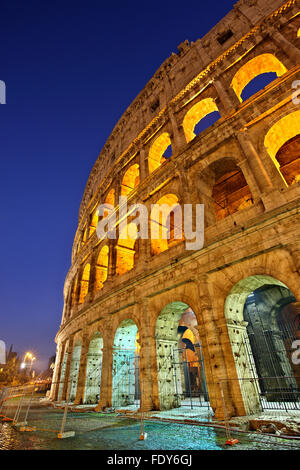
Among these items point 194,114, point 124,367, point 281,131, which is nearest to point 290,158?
point 281,131

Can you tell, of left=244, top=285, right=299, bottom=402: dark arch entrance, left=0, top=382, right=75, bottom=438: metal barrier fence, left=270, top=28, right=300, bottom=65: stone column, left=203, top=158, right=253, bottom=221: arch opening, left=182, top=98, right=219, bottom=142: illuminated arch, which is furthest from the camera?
left=203, top=158, right=253, bottom=221: arch opening

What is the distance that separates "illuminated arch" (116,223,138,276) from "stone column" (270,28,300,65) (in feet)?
29.4

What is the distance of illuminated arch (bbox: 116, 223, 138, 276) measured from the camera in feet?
40.5

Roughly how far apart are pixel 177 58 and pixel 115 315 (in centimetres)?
1474

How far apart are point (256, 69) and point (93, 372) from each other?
15800 mm

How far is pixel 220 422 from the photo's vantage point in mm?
5305

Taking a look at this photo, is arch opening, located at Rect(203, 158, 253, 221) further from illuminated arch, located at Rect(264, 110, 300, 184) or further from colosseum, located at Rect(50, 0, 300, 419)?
illuminated arch, located at Rect(264, 110, 300, 184)

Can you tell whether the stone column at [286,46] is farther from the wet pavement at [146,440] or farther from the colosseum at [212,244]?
the wet pavement at [146,440]

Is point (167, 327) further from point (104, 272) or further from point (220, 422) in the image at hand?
point (104, 272)

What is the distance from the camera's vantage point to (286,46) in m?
8.55

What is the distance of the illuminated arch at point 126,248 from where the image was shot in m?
12.4

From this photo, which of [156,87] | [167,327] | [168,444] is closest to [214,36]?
[156,87]

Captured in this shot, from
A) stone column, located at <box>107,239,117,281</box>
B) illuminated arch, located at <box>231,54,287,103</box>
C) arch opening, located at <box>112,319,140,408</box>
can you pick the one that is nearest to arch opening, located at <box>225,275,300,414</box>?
arch opening, located at <box>112,319,140,408</box>

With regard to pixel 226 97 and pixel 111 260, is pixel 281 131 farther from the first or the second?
pixel 111 260
